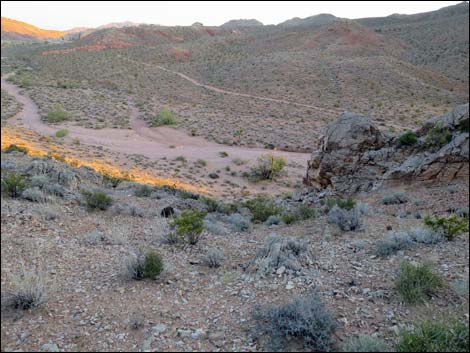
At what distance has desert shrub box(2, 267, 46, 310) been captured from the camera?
4094 millimetres

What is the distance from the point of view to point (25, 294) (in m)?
4.10

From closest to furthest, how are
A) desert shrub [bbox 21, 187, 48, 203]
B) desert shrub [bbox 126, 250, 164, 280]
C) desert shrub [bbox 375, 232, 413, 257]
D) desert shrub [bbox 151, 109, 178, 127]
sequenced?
1. desert shrub [bbox 126, 250, 164, 280]
2. desert shrub [bbox 375, 232, 413, 257]
3. desert shrub [bbox 21, 187, 48, 203]
4. desert shrub [bbox 151, 109, 178, 127]

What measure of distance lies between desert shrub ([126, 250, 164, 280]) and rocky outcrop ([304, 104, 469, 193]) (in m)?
8.77

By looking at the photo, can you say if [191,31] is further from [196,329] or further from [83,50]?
[196,329]

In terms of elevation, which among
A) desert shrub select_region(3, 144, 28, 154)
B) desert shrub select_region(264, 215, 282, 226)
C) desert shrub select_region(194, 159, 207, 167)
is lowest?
desert shrub select_region(194, 159, 207, 167)

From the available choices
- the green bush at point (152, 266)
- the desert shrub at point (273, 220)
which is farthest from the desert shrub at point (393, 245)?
the desert shrub at point (273, 220)

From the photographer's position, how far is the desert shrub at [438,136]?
1177 centimetres

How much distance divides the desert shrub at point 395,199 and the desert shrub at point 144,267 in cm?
754

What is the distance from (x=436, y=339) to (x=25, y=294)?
4.20 meters

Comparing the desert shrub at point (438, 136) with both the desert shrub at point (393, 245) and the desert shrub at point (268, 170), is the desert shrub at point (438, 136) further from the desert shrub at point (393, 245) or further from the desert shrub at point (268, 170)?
the desert shrub at point (268, 170)

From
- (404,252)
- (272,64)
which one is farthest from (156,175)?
(272,64)

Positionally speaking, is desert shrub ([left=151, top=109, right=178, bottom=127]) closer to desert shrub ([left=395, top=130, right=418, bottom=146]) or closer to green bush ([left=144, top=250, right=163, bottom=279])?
desert shrub ([left=395, top=130, right=418, bottom=146])

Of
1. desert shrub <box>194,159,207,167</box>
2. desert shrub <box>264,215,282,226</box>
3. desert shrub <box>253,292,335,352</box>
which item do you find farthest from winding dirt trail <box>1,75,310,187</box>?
desert shrub <box>253,292,335,352</box>

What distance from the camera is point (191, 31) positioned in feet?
311
